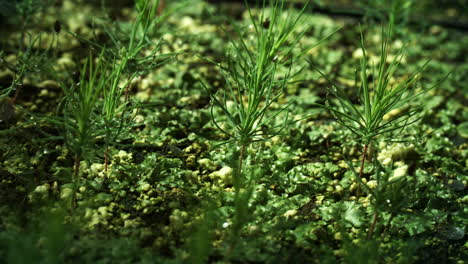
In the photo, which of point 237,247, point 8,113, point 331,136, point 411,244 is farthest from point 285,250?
point 8,113

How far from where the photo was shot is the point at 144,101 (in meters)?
2.71

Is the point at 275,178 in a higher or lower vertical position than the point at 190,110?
lower

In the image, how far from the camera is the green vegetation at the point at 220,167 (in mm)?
1790

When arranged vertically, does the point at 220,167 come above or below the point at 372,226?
above

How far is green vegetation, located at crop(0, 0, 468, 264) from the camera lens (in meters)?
1.79

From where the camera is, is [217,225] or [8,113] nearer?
[217,225]

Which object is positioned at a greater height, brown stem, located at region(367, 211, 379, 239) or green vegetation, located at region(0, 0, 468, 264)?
green vegetation, located at region(0, 0, 468, 264)

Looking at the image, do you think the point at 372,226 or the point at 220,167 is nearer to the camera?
the point at 372,226

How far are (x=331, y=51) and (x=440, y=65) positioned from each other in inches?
27.7

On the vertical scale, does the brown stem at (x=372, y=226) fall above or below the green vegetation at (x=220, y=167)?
below

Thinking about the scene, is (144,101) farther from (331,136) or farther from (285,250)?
(285,250)

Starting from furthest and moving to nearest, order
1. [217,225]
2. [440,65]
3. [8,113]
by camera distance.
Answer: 1. [440,65]
2. [8,113]
3. [217,225]

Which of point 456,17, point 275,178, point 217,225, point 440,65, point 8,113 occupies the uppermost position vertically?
point 456,17

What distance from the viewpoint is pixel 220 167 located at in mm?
2303
